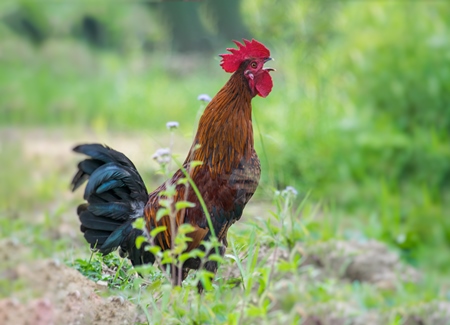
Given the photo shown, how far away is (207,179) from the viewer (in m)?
2.45

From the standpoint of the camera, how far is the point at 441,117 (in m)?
5.40

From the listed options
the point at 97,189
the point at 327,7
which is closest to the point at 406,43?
the point at 327,7

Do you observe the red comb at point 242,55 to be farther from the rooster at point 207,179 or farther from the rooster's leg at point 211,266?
the rooster's leg at point 211,266

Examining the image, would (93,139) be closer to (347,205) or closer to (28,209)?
(28,209)

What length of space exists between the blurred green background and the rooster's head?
4.74ft

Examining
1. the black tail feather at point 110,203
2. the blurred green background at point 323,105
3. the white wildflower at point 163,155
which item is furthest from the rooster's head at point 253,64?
the blurred green background at point 323,105

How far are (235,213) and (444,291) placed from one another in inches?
105

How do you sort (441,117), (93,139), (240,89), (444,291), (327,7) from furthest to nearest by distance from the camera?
(93,139)
(327,7)
(441,117)
(444,291)
(240,89)

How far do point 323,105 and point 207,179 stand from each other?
3667 millimetres

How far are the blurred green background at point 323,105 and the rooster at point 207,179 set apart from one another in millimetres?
1363

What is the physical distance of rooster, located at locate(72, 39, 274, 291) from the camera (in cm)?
239

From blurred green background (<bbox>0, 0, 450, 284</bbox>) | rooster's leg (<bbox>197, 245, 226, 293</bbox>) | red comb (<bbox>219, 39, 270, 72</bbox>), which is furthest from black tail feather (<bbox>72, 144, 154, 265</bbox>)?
blurred green background (<bbox>0, 0, 450, 284</bbox>)

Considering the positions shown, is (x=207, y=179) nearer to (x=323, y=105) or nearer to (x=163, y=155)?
(x=163, y=155)

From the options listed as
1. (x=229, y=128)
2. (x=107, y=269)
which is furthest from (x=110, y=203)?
(x=229, y=128)
